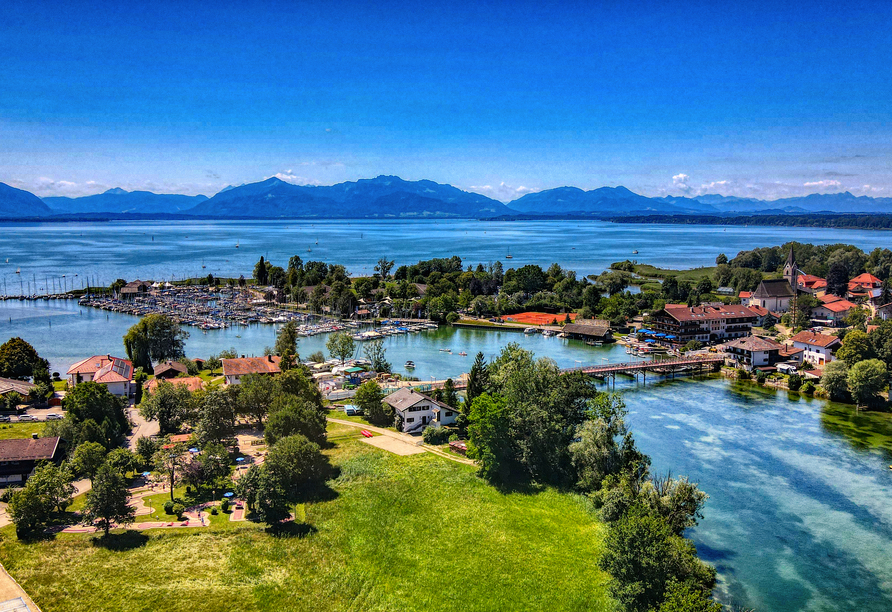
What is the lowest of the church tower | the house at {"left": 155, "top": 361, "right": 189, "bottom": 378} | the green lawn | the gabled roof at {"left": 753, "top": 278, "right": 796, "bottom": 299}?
the green lawn

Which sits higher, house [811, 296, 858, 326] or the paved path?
house [811, 296, 858, 326]

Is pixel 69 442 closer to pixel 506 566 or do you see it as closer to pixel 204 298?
pixel 506 566

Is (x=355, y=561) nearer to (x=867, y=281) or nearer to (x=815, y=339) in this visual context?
(x=815, y=339)

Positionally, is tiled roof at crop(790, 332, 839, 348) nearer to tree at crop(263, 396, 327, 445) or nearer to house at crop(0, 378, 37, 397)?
tree at crop(263, 396, 327, 445)

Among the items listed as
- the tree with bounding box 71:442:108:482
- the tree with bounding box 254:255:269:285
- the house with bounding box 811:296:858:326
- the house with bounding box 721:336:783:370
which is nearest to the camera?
the tree with bounding box 71:442:108:482

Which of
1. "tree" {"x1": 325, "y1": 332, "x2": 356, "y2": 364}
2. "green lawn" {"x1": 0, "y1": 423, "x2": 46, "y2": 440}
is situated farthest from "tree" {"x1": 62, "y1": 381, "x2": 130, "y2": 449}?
"tree" {"x1": 325, "y1": 332, "x2": 356, "y2": 364}

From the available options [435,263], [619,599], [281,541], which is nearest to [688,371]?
[619,599]

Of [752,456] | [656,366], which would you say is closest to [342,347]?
[656,366]
